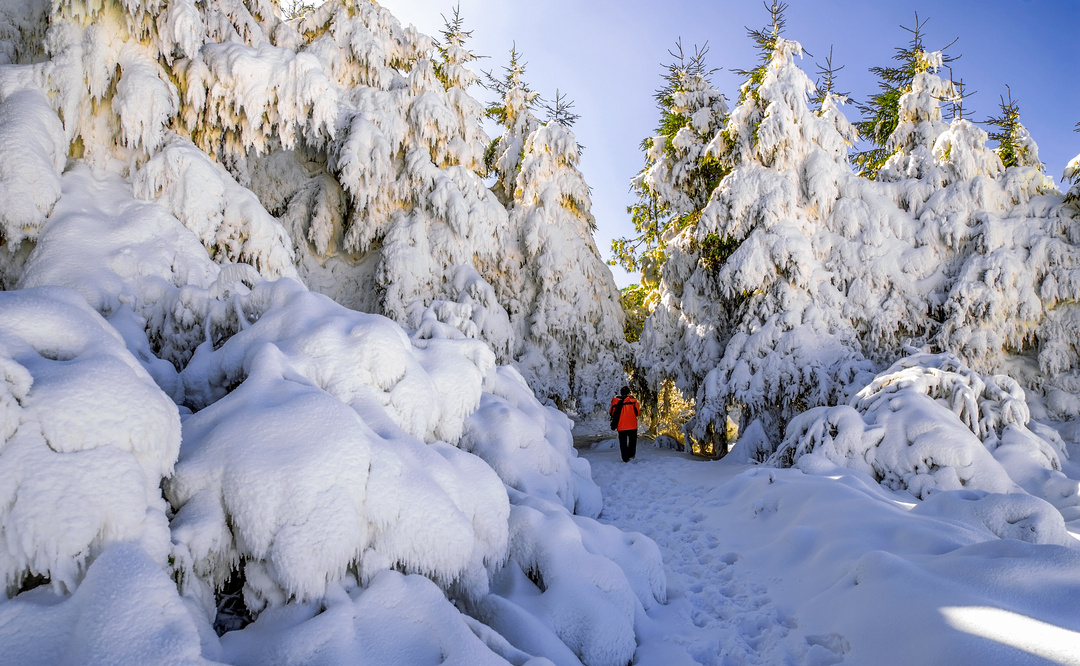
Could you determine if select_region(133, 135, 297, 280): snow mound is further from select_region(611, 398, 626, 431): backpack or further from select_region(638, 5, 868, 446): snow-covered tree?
select_region(638, 5, 868, 446): snow-covered tree

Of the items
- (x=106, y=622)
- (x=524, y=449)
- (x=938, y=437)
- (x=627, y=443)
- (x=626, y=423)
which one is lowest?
(x=627, y=443)

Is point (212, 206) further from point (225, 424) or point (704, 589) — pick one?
point (704, 589)

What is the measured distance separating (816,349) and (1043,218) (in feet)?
14.4

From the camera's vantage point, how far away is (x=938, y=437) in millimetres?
6086

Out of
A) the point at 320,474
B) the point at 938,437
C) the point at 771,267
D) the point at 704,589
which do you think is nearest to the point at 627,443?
the point at 771,267

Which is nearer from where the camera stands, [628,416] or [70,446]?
[70,446]

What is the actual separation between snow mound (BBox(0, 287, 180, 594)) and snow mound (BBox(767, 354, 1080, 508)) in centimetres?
684

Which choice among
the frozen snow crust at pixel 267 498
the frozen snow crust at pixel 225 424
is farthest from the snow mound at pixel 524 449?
the frozen snow crust at pixel 267 498

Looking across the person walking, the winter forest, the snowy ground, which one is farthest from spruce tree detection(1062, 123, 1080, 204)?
the person walking

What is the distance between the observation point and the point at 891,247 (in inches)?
373

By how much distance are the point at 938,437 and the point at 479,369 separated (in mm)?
5574

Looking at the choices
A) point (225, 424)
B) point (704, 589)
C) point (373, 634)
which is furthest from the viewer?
point (704, 589)

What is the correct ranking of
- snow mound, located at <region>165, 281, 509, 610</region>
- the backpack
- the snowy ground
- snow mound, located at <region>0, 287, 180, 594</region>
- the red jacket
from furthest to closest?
the backpack, the red jacket, the snowy ground, snow mound, located at <region>165, 281, 509, 610</region>, snow mound, located at <region>0, 287, 180, 594</region>

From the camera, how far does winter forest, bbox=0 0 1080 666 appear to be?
233cm
